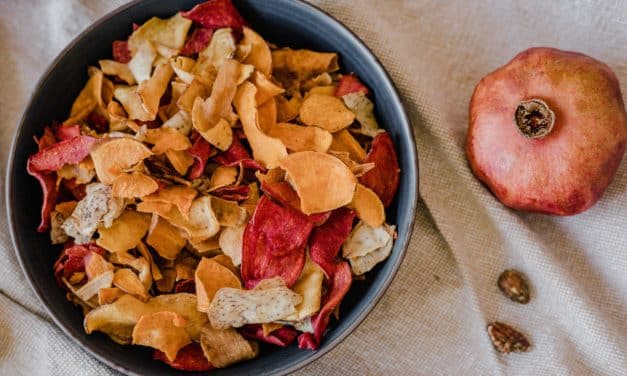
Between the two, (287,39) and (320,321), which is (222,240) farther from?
(287,39)

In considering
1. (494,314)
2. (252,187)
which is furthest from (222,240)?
(494,314)

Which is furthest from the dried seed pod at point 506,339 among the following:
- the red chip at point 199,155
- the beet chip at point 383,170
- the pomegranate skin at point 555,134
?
the red chip at point 199,155

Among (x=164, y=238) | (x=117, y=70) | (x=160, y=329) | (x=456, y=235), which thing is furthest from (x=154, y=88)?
(x=456, y=235)

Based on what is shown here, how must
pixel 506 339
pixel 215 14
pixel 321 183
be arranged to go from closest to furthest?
pixel 321 183
pixel 215 14
pixel 506 339

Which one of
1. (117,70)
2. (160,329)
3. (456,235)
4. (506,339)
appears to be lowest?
(506,339)

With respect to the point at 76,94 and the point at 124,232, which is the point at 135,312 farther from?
the point at 76,94

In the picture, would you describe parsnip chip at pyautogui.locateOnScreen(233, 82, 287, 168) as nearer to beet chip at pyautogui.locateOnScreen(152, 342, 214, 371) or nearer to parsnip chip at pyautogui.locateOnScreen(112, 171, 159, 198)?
parsnip chip at pyautogui.locateOnScreen(112, 171, 159, 198)

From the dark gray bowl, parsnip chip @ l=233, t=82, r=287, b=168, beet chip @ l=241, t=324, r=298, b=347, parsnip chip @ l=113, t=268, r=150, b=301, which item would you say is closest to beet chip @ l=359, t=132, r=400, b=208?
the dark gray bowl

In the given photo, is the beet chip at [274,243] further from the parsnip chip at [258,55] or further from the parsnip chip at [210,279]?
the parsnip chip at [258,55]
